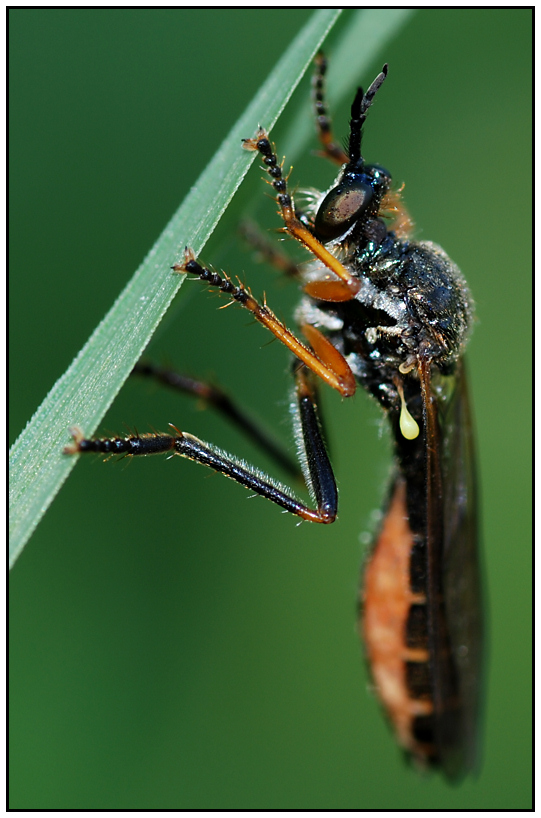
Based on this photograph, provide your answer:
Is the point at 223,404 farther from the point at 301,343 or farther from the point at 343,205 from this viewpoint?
the point at 343,205

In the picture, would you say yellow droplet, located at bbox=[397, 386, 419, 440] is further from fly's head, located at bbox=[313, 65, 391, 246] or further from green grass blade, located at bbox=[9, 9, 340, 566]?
green grass blade, located at bbox=[9, 9, 340, 566]

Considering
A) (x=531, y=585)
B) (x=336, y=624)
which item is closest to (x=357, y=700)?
(x=336, y=624)

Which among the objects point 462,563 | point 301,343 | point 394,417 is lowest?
point 462,563

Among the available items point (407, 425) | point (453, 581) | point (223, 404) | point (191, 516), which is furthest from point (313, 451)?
point (191, 516)

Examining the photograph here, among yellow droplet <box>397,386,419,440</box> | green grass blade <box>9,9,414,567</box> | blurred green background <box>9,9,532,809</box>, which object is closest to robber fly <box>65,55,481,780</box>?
yellow droplet <box>397,386,419,440</box>

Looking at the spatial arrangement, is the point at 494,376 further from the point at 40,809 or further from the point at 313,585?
the point at 40,809

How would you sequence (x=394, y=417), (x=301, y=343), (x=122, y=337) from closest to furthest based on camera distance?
(x=122, y=337) → (x=301, y=343) → (x=394, y=417)

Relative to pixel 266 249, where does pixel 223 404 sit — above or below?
below
